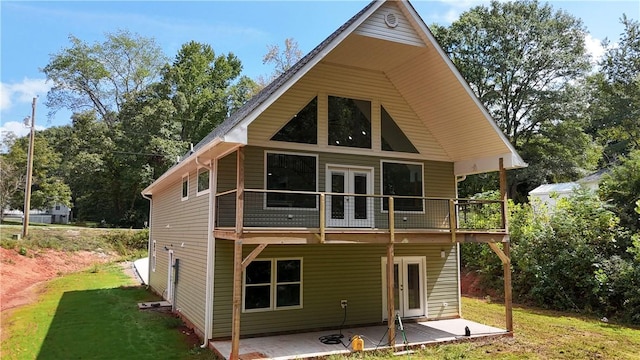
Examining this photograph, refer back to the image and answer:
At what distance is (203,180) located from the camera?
11516 mm

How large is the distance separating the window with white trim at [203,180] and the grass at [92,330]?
12.3 ft

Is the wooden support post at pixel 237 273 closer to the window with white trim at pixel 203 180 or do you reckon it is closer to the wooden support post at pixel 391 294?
the window with white trim at pixel 203 180

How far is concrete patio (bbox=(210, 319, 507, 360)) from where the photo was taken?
8891 millimetres

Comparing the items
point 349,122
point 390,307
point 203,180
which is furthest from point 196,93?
point 390,307

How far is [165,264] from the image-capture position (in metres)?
16.4

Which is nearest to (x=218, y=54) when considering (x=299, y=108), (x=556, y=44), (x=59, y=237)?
(x=59, y=237)

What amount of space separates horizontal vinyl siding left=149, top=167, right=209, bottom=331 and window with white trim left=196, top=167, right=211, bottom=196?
0.16 m

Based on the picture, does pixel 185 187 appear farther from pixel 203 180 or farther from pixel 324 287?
pixel 324 287

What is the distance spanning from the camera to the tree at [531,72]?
31.1 metres

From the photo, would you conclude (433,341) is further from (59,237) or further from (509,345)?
(59,237)

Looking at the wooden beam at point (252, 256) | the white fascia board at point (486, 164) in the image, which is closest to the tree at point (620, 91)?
the white fascia board at point (486, 164)

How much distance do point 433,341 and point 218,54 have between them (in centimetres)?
4591

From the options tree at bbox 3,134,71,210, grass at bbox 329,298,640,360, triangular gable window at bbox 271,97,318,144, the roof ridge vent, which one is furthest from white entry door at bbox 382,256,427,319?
tree at bbox 3,134,71,210

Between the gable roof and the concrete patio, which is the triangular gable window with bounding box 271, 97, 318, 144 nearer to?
the gable roof
